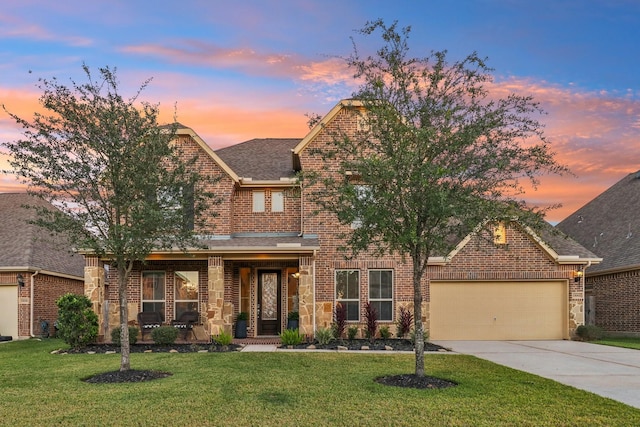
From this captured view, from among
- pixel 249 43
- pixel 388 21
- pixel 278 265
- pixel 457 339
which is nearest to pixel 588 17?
pixel 388 21

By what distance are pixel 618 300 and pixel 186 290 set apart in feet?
56.3

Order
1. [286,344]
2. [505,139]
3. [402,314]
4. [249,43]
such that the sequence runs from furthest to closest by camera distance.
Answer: [402,314]
[286,344]
[249,43]
[505,139]

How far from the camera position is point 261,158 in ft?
73.8

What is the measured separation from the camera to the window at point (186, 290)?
1952 cm

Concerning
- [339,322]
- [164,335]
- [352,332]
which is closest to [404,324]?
[352,332]

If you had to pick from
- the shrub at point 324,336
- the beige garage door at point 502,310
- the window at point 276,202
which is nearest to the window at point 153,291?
the window at point 276,202

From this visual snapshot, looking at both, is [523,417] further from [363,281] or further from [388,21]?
[363,281]

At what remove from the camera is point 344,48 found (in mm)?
11375

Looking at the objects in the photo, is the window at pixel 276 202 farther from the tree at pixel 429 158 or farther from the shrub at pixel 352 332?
the tree at pixel 429 158

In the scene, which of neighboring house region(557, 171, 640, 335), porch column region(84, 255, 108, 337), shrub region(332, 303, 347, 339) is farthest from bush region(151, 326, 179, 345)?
neighboring house region(557, 171, 640, 335)

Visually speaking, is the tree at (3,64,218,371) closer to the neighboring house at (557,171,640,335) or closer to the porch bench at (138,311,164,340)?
the porch bench at (138,311,164,340)

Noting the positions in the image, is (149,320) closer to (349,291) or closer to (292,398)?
(349,291)

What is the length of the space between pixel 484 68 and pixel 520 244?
431 inches

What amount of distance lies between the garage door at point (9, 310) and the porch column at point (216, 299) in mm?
9502
